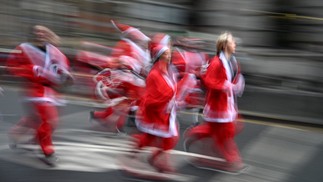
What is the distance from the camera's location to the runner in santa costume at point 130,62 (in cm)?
848

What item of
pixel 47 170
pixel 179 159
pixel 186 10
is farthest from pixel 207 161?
pixel 186 10

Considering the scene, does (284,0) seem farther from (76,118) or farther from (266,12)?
(76,118)

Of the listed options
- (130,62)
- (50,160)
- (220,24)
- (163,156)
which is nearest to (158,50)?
A: (163,156)

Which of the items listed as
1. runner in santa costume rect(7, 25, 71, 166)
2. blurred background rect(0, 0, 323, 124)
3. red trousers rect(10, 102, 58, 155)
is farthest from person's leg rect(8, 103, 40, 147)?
blurred background rect(0, 0, 323, 124)

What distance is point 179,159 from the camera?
7098mm

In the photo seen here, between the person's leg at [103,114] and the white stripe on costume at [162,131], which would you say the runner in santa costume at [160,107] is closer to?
the white stripe on costume at [162,131]

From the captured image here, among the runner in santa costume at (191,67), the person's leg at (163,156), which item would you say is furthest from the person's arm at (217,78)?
the runner in santa costume at (191,67)

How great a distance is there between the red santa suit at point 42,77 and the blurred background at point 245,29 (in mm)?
4876

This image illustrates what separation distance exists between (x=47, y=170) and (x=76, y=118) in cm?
301

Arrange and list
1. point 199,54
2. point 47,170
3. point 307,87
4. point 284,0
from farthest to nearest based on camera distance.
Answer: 1. point 284,0
2. point 307,87
3. point 199,54
4. point 47,170

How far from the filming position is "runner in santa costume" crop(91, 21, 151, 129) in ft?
27.8

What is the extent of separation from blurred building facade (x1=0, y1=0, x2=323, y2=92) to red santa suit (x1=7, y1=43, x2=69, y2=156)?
5.36m

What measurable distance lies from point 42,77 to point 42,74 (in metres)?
0.04

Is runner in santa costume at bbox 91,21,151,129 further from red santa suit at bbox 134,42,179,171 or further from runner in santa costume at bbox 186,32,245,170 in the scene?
red santa suit at bbox 134,42,179,171
